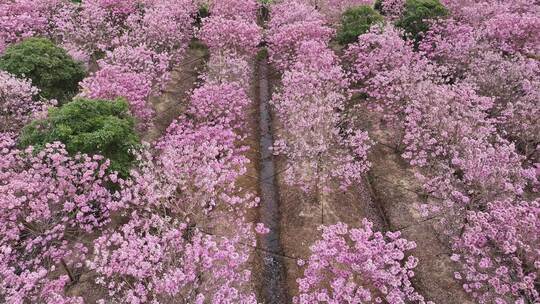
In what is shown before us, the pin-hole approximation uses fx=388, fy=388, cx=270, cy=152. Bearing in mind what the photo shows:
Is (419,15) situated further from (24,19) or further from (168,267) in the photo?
(24,19)

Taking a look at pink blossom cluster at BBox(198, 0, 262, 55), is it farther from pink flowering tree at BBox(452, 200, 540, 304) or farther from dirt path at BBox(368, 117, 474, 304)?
pink flowering tree at BBox(452, 200, 540, 304)

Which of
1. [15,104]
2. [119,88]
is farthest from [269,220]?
[15,104]

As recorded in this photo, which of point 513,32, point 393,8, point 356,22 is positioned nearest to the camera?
point 513,32

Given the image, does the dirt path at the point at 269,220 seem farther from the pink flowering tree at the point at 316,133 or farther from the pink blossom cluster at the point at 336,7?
the pink blossom cluster at the point at 336,7

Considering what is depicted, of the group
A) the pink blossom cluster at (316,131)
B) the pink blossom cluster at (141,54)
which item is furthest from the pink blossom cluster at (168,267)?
the pink blossom cluster at (141,54)

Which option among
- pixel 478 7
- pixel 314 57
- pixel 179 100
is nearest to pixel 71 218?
pixel 179 100

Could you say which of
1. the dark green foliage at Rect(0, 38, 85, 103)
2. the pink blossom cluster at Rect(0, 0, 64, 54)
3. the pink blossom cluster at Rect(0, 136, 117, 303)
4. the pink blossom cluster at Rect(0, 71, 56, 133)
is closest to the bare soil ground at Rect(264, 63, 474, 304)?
the pink blossom cluster at Rect(0, 136, 117, 303)

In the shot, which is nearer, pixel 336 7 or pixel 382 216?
pixel 382 216
